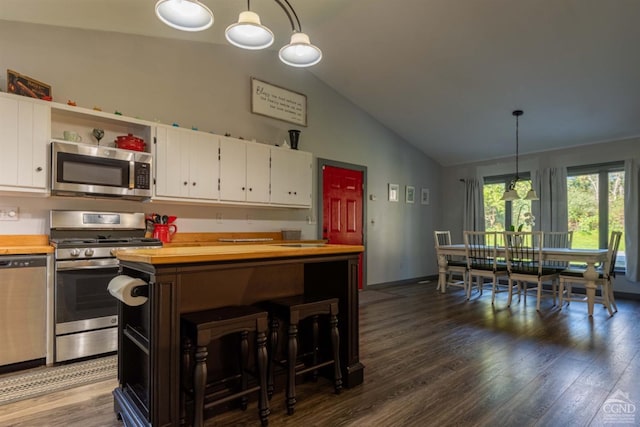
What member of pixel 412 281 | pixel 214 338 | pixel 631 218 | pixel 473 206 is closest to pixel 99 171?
pixel 214 338

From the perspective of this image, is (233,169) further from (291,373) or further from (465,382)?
(465,382)

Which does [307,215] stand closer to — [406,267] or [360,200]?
[360,200]

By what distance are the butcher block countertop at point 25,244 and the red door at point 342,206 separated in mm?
3324

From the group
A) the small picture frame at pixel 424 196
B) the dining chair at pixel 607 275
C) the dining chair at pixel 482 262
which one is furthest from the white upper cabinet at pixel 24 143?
the small picture frame at pixel 424 196

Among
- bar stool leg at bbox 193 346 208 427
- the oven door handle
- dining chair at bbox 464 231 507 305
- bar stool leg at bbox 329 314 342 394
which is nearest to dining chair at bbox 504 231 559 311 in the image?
dining chair at bbox 464 231 507 305

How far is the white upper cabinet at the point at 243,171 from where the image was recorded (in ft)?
13.0

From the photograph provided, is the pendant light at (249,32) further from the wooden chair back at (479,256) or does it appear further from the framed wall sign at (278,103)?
the wooden chair back at (479,256)

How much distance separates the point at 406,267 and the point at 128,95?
16.7 ft

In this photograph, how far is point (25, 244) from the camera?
3.02 meters

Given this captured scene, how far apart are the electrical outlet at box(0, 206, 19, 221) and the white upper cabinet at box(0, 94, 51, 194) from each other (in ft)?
1.09

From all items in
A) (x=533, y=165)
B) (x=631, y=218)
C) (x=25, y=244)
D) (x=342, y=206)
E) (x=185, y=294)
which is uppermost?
(x=533, y=165)

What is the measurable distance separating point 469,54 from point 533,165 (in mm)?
2965

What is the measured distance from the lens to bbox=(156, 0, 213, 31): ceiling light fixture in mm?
1913

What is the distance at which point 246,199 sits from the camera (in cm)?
412
